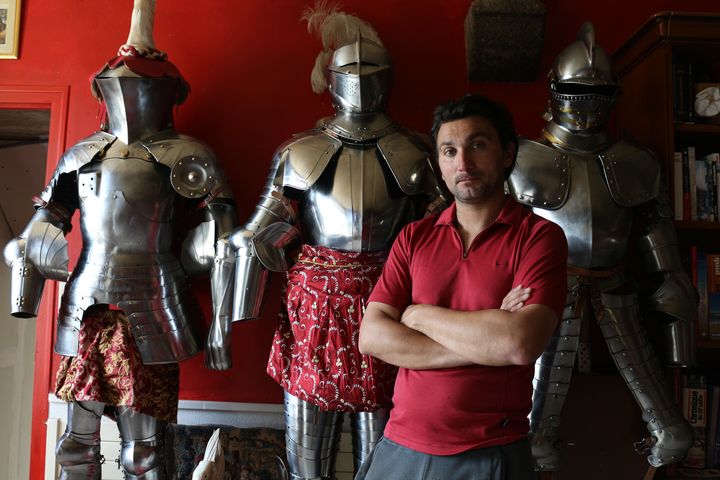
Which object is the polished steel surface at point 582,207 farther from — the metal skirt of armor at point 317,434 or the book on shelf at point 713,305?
the metal skirt of armor at point 317,434

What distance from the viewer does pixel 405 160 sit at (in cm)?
229

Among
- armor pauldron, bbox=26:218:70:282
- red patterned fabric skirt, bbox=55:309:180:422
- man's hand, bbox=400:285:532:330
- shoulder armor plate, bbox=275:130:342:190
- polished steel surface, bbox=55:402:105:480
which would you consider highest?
shoulder armor plate, bbox=275:130:342:190

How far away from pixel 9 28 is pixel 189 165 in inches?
50.0

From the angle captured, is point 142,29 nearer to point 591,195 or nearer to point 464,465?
point 591,195

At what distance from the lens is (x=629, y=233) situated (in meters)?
2.28

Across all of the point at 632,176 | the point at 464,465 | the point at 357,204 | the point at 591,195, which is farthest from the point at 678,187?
the point at 464,465

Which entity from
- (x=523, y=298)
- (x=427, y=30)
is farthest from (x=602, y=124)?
(x=523, y=298)

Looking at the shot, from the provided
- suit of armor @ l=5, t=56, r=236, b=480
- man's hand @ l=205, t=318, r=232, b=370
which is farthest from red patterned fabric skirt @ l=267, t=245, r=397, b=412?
suit of armor @ l=5, t=56, r=236, b=480

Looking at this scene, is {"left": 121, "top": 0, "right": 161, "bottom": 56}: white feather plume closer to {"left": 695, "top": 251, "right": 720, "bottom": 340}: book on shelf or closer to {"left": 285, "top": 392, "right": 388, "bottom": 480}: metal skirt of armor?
{"left": 285, "top": 392, "right": 388, "bottom": 480}: metal skirt of armor

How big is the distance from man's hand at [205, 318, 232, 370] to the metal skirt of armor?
0.80 feet

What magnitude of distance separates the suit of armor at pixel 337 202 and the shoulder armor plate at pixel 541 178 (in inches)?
11.4

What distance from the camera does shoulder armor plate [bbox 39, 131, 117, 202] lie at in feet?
8.09

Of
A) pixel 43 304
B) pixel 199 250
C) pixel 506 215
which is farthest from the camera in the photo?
pixel 43 304

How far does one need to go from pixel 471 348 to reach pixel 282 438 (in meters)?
1.62
